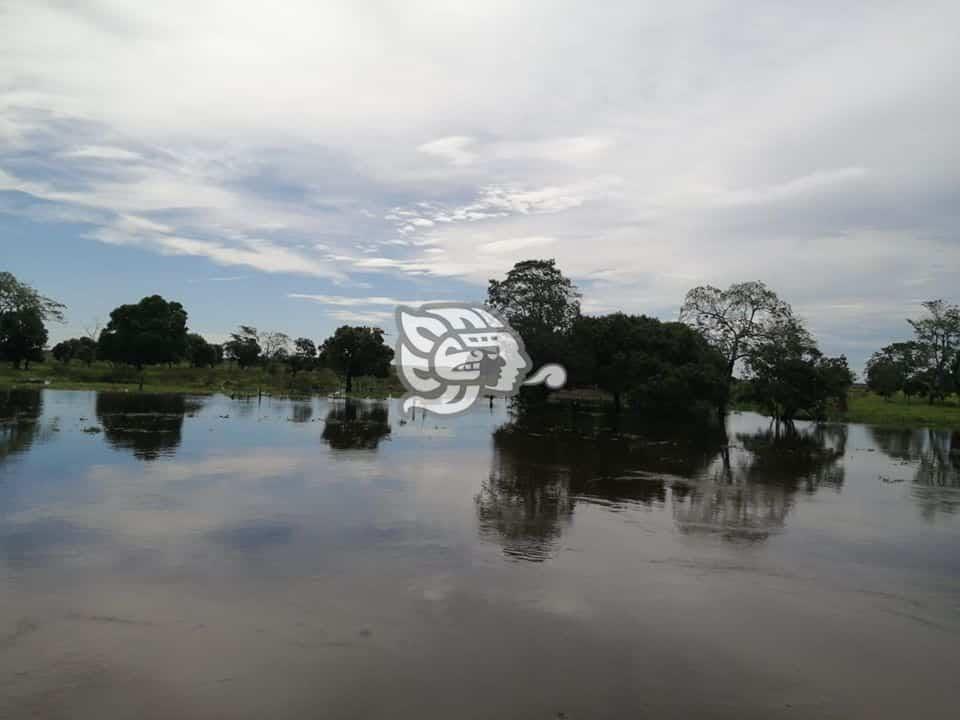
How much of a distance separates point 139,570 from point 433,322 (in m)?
36.1

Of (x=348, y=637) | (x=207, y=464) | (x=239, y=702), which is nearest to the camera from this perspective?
(x=239, y=702)

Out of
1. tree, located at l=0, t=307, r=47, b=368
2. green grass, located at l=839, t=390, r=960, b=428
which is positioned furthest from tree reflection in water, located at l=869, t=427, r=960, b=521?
tree, located at l=0, t=307, r=47, b=368

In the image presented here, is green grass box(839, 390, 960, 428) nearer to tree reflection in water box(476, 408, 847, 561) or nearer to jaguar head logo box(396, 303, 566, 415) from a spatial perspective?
tree reflection in water box(476, 408, 847, 561)

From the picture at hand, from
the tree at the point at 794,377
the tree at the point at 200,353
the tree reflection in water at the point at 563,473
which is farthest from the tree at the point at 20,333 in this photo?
the tree at the point at 794,377

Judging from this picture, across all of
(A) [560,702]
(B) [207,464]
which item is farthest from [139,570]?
(B) [207,464]

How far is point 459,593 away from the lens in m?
6.88

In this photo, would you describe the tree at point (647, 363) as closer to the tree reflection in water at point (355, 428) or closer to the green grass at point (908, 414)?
the green grass at point (908, 414)

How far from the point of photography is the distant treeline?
122ft

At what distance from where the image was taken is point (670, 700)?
4.86m

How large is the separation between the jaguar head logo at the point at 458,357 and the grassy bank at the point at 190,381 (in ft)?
18.1

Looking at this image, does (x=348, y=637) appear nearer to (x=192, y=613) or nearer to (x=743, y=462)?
(x=192, y=613)

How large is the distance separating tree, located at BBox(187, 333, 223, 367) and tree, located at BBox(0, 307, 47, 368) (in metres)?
17.5

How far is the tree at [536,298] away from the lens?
50.0 metres

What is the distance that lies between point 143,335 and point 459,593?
57823 mm
